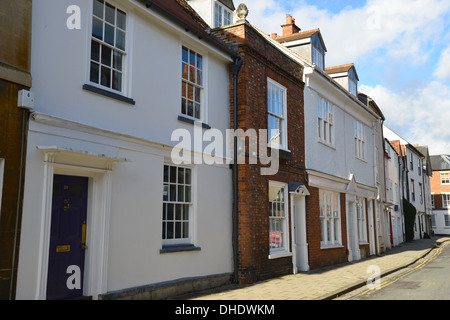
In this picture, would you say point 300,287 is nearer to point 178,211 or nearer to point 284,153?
point 178,211

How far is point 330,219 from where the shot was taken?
16.1m

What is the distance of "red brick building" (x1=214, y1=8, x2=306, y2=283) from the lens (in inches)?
425

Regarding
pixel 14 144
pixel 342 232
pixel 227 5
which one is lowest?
pixel 342 232

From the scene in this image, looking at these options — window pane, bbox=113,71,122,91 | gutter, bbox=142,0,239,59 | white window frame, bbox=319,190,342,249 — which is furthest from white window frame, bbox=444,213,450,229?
window pane, bbox=113,71,122,91

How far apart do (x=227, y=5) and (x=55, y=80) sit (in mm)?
9168

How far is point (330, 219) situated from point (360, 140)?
6482mm

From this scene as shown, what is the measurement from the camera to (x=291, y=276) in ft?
39.8

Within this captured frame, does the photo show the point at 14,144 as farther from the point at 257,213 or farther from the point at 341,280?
the point at 341,280

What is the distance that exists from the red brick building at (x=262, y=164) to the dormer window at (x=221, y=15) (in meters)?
1.92

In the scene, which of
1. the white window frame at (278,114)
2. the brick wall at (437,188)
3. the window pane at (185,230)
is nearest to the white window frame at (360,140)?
the white window frame at (278,114)

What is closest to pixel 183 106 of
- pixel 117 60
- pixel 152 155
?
pixel 152 155

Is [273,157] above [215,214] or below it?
above

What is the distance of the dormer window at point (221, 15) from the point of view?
45.1ft
